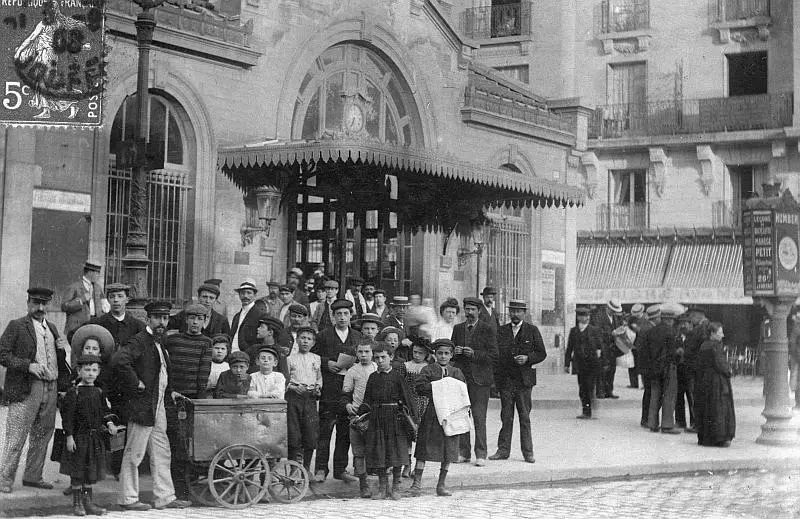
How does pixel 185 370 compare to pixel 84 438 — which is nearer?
pixel 84 438

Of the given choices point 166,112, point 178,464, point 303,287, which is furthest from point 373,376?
point 166,112

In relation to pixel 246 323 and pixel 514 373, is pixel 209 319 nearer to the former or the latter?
pixel 246 323

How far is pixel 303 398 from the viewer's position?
424 inches

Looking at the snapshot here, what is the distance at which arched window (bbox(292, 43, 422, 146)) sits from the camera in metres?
19.6

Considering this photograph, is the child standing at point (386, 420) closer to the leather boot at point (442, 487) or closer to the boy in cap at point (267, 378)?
the leather boot at point (442, 487)

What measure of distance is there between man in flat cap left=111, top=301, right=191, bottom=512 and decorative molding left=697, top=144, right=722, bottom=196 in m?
25.3

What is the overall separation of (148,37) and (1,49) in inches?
89.0

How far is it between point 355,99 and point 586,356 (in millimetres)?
6558

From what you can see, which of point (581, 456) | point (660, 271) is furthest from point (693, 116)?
point (581, 456)

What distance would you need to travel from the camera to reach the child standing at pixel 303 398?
34.9ft

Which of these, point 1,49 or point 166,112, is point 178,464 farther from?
point 166,112

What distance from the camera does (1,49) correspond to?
12719 mm

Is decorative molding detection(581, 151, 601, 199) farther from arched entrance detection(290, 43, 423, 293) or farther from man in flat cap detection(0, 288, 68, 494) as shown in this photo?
man in flat cap detection(0, 288, 68, 494)

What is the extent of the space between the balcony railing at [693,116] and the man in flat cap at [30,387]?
26.0 m
